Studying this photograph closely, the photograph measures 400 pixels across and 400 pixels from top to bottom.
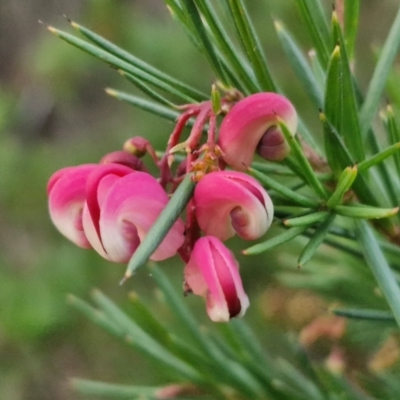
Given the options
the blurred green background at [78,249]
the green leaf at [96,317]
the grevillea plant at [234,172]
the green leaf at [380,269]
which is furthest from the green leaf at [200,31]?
the blurred green background at [78,249]

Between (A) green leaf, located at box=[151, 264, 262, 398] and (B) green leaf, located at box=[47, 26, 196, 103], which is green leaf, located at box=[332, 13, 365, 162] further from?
(A) green leaf, located at box=[151, 264, 262, 398]

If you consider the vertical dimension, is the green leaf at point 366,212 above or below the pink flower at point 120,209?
below

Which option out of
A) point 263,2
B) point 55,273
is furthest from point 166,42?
point 55,273

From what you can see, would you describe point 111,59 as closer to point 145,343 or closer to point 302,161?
point 302,161

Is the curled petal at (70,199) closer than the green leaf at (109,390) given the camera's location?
Yes

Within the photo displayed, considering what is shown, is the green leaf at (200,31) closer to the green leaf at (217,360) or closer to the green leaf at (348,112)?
the green leaf at (348,112)

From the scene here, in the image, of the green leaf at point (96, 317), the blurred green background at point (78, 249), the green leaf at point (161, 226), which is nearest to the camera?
the green leaf at point (161, 226)

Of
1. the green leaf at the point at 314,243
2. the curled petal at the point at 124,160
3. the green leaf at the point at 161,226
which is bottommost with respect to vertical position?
the green leaf at the point at 314,243
